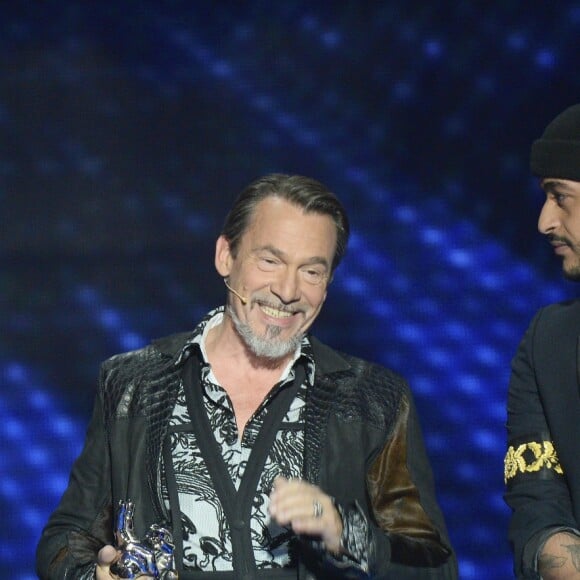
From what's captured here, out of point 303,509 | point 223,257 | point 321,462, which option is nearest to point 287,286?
point 223,257

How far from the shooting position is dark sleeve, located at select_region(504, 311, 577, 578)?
2.81 m

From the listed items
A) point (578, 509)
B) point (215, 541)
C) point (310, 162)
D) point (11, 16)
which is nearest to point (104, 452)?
point (215, 541)

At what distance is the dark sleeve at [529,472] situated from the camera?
2.81 m

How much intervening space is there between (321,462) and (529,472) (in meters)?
0.51

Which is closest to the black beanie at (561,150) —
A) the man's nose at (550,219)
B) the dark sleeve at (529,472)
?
the man's nose at (550,219)

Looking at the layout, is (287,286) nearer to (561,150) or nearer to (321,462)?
(321,462)

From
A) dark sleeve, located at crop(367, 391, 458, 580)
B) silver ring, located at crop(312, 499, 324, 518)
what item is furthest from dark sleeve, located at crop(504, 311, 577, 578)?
silver ring, located at crop(312, 499, 324, 518)

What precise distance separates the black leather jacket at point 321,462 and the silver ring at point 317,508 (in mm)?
361

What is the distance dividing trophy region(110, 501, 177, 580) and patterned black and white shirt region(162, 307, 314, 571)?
280 mm

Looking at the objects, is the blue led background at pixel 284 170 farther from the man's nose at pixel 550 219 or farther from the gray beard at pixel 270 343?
the man's nose at pixel 550 219

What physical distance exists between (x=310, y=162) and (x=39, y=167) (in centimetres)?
91

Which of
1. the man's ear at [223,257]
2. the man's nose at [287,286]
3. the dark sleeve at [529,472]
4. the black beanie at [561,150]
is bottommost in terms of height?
the dark sleeve at [529,472]

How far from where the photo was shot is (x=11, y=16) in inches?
169

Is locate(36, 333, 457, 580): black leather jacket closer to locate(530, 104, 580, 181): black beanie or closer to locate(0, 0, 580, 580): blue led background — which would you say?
locate(530, 104, 580, 181): black beanie
